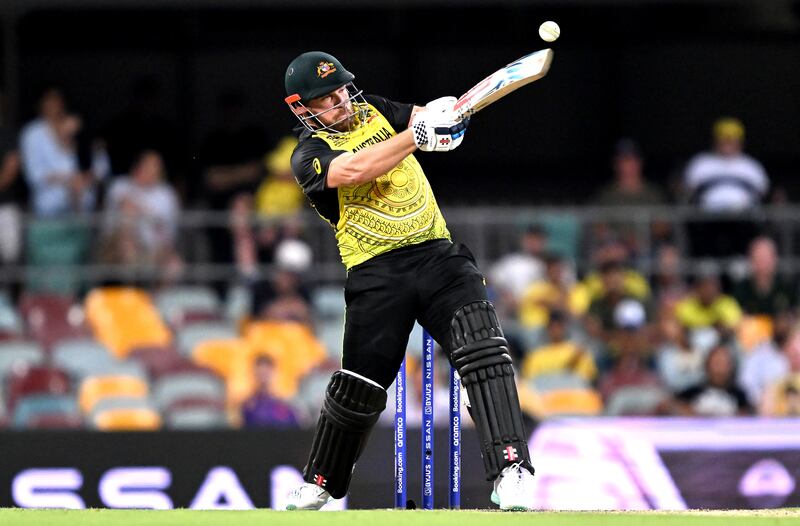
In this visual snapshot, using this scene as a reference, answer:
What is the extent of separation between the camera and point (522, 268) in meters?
12.4

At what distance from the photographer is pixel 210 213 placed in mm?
12445

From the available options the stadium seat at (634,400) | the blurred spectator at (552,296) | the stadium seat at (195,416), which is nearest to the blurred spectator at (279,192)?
the blurred spectator at (552,296)

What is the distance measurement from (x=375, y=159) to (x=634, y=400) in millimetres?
5737

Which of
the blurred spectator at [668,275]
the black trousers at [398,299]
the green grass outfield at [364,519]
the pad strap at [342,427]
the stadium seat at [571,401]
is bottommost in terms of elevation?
the green grass outfield at [364,519]

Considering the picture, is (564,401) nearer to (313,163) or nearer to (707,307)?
(707,307)

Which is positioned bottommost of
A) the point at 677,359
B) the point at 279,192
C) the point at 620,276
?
the point at 677,359

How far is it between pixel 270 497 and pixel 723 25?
9.01 metres

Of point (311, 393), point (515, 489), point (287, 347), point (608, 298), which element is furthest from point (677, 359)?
point (515, 489)

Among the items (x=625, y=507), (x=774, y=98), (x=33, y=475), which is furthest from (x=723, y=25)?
(x=33, y=475)

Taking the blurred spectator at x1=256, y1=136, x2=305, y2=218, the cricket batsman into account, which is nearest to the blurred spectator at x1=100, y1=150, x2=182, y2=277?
the blurred spectator at x1=256, y1=136, x2=305, y2=218

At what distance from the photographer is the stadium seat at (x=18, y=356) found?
11.4m

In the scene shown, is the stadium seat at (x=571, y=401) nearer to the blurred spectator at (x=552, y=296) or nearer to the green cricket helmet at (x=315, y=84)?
the blurred spectator at (x=552, y=296)

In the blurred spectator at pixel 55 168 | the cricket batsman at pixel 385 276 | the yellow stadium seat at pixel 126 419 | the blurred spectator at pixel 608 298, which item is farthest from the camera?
→ the blurred spectator at pixel 55 168

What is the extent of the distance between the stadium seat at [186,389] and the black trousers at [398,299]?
4.99 meters
